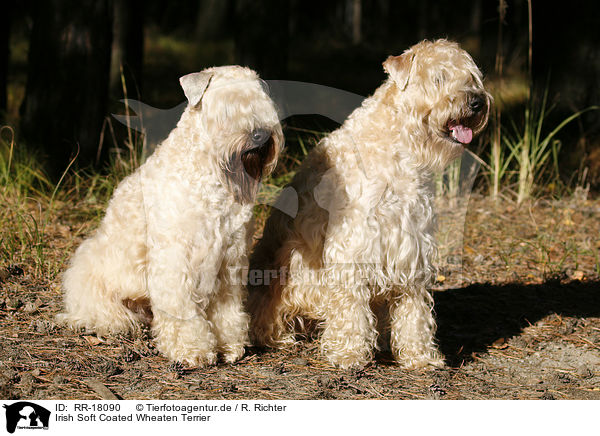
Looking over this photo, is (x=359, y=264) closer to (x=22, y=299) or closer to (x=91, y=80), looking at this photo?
→ (x=22, y=299)

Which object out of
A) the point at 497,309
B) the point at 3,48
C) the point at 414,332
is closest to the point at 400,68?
the point at 414,332

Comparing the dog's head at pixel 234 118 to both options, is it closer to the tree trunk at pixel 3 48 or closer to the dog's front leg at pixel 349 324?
the dog's front leg at pixel 349 324

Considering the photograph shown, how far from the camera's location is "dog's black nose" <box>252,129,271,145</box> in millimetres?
3730

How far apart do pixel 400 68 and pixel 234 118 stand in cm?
105

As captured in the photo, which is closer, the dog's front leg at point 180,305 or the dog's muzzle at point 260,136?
the dog's muzzle at point 260,136

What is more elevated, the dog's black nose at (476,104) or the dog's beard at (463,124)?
the dog's black nose at (476,104)

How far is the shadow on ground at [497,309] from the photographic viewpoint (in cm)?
478

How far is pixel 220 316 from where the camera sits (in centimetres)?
416

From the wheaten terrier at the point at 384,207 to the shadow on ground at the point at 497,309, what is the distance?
21.4 inches

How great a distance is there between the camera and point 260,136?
3.76 m

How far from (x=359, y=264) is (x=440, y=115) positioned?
1016 millimetres

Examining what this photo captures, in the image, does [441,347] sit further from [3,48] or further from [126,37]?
[126,37]
